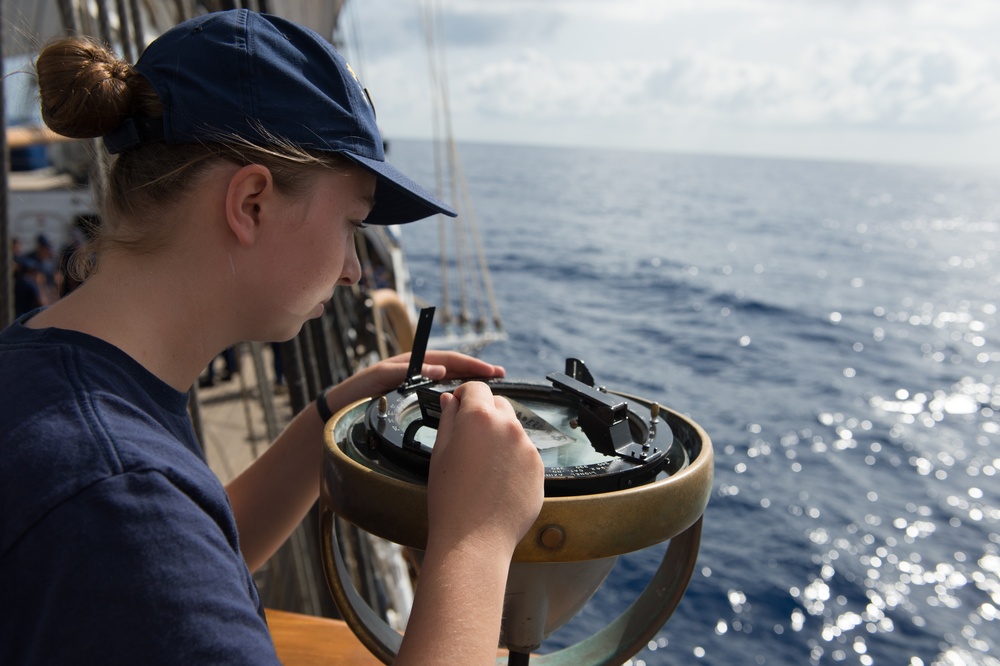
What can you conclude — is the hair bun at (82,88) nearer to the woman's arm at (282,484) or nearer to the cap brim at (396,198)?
the cap brim at (396,198)

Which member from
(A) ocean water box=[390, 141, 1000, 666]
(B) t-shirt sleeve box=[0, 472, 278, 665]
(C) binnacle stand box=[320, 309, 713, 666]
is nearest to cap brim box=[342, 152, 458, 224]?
(C) binnacle stand box=[320, 309, 713, 666]

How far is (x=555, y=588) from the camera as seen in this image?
782 millimetres

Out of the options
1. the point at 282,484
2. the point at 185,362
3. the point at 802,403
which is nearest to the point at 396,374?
the point at 282,484

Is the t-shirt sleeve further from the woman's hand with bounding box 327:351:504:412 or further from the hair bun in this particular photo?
the woman's hand with bounding box 327:351:504:412

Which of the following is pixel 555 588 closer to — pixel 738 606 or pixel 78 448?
pixel 78 448

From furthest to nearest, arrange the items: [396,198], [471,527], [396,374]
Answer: [396,374] → [396,198] → [471,527]

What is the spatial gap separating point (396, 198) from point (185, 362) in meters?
0.31

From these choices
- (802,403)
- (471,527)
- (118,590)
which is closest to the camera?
(118,590)

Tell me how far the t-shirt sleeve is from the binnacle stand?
0.20m

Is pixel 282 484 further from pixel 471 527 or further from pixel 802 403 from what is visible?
pixel 802 403

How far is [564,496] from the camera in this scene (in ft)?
2.35

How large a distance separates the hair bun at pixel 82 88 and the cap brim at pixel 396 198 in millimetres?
208

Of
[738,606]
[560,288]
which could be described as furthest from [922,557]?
[560,288]

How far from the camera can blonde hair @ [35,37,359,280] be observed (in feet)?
2.38
